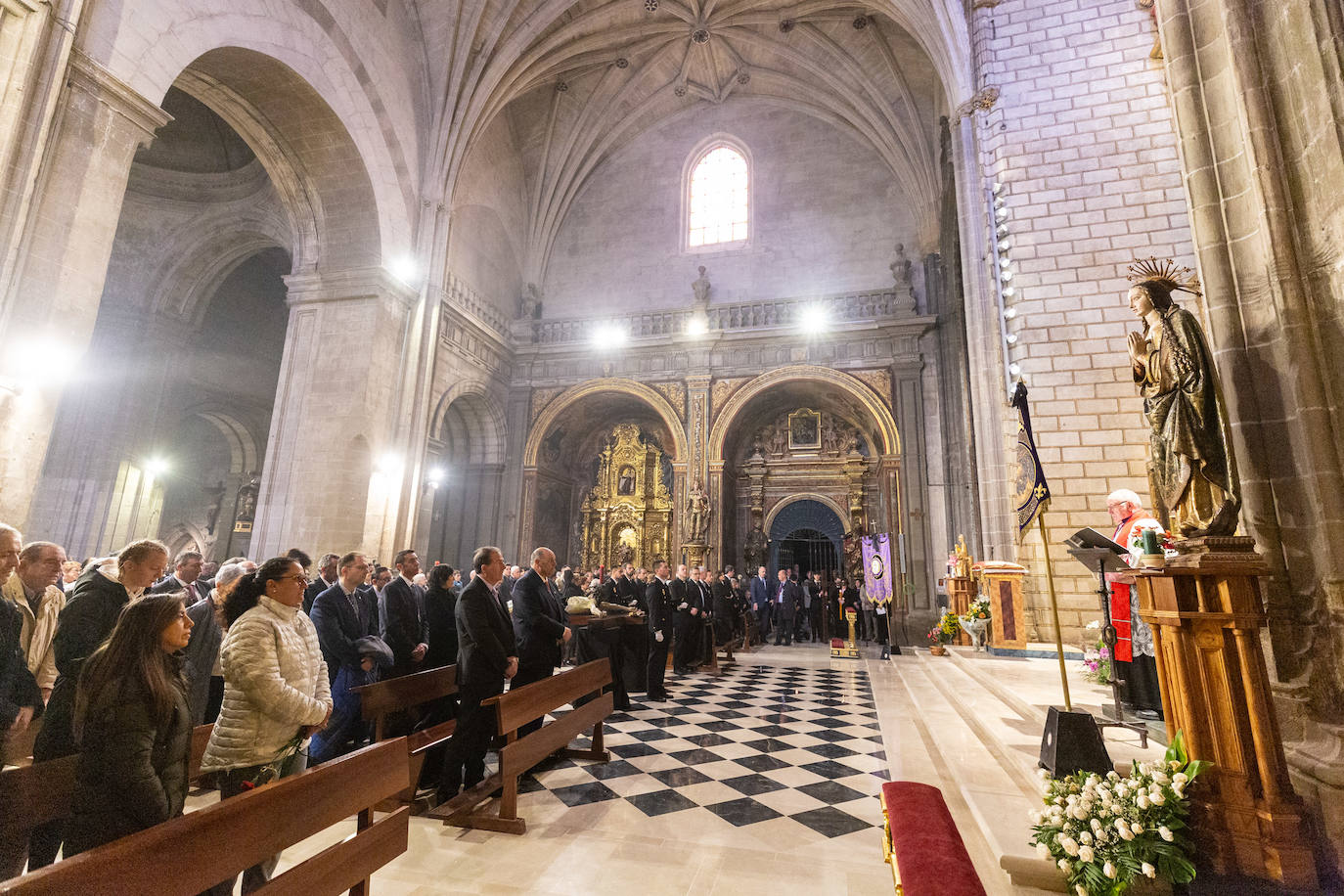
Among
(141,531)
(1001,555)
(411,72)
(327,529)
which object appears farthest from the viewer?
(141,531)

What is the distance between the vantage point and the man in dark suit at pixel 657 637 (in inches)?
266

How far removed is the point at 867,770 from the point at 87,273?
27.1 feet

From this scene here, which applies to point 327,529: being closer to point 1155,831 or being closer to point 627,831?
point 627,831

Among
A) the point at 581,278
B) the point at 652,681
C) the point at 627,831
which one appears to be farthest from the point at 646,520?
the point at 627,831

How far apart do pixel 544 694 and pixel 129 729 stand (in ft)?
7.06

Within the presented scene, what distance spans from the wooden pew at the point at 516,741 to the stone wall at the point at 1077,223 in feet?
17.2

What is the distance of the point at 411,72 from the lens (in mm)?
11805

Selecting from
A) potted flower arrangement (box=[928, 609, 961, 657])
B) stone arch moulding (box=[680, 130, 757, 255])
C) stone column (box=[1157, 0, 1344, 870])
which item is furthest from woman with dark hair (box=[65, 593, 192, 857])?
stone arch moulding (box=[680, 130, 757, 255])

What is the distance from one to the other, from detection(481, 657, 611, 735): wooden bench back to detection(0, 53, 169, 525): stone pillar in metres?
5.23

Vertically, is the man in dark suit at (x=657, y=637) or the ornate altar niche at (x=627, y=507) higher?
the ornate altar niche at (x=627, y=507)

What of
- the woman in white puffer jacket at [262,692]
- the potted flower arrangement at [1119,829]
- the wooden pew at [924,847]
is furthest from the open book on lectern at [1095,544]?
the woman in white puffer jacket at [262,692]

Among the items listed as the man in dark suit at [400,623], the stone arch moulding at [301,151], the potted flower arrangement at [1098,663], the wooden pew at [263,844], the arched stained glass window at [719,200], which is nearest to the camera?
the wooden pew at [263,844]

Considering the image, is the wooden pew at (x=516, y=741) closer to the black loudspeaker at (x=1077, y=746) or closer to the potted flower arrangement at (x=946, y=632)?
the black loudspeaker at (x=1077, y=746)

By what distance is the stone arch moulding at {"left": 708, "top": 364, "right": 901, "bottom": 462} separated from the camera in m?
13.2
